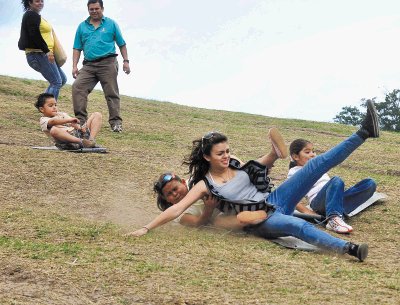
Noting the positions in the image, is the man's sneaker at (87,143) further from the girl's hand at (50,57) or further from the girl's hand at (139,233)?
the girl's hand at (139,233)

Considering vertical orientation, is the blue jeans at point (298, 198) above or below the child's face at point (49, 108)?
below

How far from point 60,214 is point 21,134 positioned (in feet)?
17.2

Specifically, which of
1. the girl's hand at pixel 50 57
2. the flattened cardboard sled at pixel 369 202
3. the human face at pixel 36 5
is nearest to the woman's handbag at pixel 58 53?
the girl's hand at pixel 50 57

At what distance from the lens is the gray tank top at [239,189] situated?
6281 mm

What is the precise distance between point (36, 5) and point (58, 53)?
0.93 metres

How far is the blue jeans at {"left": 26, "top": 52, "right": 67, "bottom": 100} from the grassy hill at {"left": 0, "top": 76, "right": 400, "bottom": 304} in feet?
3.67

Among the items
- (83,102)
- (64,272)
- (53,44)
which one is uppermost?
(53,44)

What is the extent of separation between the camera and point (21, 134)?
39.5ft

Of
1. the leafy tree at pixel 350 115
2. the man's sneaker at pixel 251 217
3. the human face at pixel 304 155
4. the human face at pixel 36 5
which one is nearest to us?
the man's sneaker at pixel 251 217

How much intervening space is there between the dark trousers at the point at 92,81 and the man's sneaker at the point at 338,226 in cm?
617

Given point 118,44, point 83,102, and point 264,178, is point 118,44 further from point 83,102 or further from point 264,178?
point 264,178

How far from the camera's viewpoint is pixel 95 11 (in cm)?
1210

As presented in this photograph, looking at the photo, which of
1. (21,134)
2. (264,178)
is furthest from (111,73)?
(264,178)

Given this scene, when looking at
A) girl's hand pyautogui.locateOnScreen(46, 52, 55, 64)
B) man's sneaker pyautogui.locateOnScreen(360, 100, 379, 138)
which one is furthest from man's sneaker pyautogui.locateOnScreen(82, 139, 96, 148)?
man's sneaker pyautogui.locateOnScreen(360, 100, 379, 138)
